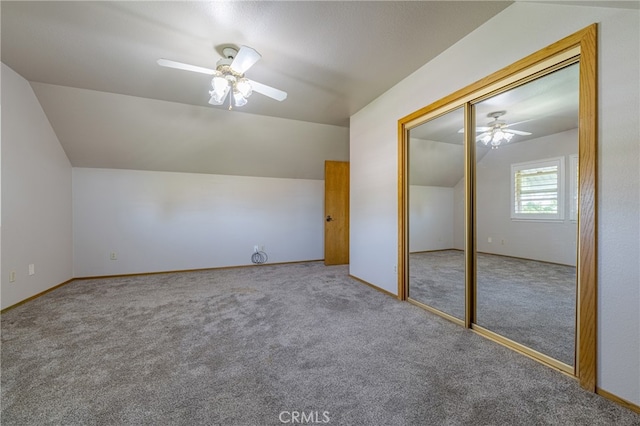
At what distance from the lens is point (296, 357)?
71.9 inches

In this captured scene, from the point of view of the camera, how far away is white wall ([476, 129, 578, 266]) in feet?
6.96

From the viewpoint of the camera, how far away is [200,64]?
8.43 ft

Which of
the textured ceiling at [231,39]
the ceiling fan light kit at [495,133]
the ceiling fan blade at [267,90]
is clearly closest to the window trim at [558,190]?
the ceiling fan light kit at [495,133]

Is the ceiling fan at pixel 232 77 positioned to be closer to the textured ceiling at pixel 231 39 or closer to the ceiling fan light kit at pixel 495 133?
the textured ceiling at pixel 231 39

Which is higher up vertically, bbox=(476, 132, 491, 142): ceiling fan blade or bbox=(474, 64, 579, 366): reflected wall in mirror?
bbox=(476, 132, 491, 142): ceiling fan blade

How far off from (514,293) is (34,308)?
5096 millimetres

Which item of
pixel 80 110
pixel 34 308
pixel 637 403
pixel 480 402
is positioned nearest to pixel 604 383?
pixel 637 403

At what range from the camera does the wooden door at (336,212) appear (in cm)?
502

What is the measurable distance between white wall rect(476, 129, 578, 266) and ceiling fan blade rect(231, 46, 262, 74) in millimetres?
2129

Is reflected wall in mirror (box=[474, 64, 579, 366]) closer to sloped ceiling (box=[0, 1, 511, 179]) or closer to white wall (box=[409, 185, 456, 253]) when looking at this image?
white wall (box=[409, 185, 456, 253])

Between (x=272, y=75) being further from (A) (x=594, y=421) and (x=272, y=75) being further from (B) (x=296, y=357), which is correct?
(A) (x=594, y=421)

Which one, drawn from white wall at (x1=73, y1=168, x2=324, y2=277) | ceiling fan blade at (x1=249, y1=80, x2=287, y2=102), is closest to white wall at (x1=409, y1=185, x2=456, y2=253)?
ceiling fan blade at (x1=249, y1=80, x2=287, y2=102)

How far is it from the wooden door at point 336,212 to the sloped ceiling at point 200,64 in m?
0.84

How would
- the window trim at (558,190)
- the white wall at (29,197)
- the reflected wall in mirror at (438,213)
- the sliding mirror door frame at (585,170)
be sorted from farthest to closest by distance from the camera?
the white wall at (29,197)
the reflected wall in mirror at (438,213)
the window trim at (558,190)
the sliding mirror door frame at (585,170)
